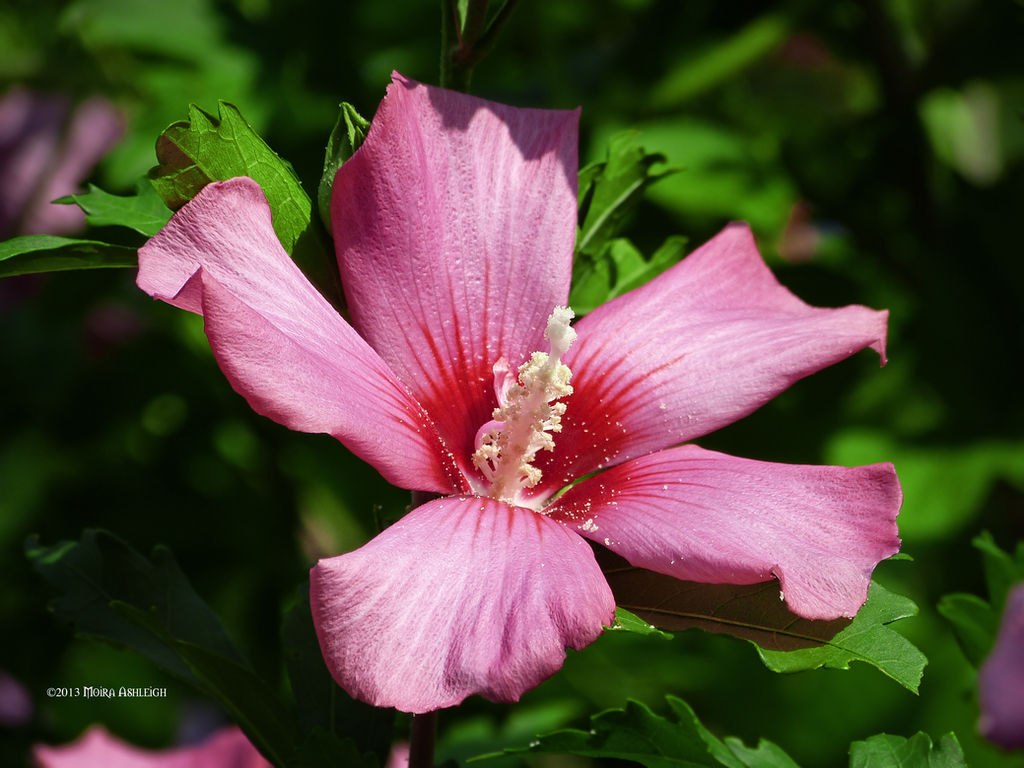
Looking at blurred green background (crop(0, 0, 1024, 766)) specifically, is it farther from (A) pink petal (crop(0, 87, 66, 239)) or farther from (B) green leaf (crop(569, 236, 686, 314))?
(B) green leaf (crop(569, 236, 686, 314))

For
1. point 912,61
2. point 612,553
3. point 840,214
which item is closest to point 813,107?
point 912,61

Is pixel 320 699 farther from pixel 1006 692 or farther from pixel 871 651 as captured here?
pixel 1006 692

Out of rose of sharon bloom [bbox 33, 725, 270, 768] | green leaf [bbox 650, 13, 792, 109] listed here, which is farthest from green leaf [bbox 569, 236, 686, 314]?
green leaf [bbox 650, 13, 792, 109]

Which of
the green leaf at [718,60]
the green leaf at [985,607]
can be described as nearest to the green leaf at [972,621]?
the green leaf at [985,607]

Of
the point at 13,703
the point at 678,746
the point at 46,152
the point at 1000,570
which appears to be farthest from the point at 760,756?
the point at 46,152

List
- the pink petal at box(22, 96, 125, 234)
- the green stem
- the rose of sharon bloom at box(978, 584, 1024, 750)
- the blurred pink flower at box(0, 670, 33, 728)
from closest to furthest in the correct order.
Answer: the rose of sharon bloom at box(978, 584, 1024, 750)
the green stem
the blurred pink flower at box(0, 670, 33, 728)
the pink petal at box(22, 96, 125, 234)

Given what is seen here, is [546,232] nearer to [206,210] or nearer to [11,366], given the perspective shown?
[206,210]

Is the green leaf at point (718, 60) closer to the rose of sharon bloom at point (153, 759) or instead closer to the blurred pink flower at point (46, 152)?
the blurred pink flower at point (46, 152)
